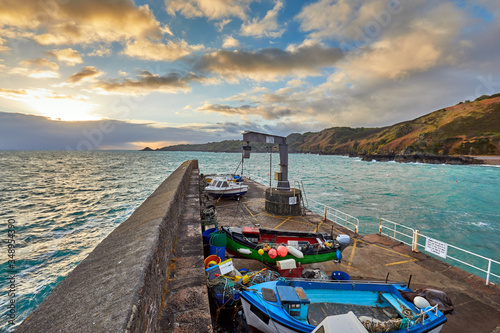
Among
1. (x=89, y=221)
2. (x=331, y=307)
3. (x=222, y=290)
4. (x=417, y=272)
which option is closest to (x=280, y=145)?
(x=417, y=272)

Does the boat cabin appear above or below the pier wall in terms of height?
below

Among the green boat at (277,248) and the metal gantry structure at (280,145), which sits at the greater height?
the metal gantry structure at (280,145)

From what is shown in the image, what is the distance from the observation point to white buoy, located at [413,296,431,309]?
5.67 metres

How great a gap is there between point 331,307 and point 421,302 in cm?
229

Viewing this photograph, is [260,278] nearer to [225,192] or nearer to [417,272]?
[417,272]

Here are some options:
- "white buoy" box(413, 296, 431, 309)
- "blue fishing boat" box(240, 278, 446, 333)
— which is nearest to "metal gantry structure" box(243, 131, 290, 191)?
"blue fishing boat" box(240, 278, 446, 333)

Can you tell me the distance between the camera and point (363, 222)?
22.9 metres

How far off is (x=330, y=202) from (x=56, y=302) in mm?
32298

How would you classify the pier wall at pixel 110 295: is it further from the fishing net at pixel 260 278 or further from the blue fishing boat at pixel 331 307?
the fishing net at pixel 260 278

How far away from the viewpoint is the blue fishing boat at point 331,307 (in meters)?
5.07

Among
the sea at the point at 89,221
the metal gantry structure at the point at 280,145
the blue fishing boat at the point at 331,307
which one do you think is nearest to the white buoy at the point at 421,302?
the blue fishing boat at the point at 331,307

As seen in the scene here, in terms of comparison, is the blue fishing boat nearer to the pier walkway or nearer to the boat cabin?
the boat cabin

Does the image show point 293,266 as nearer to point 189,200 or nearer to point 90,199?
point 189,200

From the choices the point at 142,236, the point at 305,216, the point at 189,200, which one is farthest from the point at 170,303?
the point at 305,216
